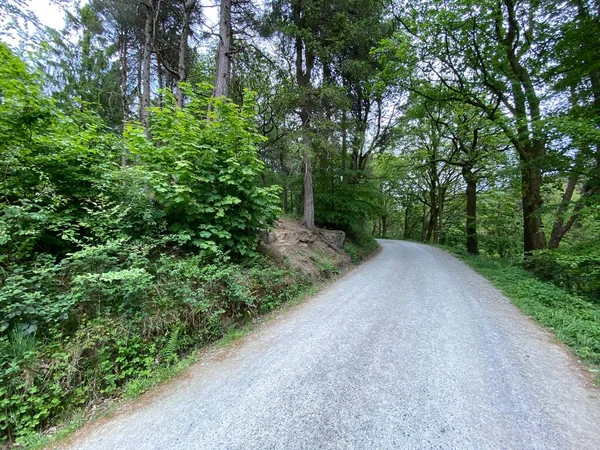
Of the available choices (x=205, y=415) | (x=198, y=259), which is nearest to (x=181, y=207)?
(x=198, y=259)

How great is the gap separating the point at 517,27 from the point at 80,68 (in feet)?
57.2

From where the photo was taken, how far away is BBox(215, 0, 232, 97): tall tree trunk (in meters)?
6.32

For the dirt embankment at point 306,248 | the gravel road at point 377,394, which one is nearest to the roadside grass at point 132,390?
the gravel road at point 377,394

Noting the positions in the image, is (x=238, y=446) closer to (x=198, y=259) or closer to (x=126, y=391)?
(x=126, y=391)

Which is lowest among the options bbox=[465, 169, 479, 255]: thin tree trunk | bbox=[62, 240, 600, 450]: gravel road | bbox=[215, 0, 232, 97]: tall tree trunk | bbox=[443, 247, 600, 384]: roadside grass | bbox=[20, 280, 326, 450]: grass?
bbox=[20, 280, 326, 450]: grass

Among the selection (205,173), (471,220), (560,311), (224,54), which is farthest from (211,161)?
(471,220)

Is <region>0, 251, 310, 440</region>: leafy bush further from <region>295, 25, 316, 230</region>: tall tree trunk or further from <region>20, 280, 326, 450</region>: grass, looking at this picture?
<region>295, 25, 316, 230</region>: tall tree trunk

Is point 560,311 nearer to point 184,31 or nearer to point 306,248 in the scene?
point 306,248

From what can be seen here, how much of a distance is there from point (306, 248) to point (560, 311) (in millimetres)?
5817

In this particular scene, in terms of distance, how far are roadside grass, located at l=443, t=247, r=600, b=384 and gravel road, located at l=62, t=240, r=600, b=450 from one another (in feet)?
0.66

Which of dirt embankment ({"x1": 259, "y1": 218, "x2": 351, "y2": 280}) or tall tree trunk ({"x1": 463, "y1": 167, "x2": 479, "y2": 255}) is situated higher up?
tall tree trunk ({"x1": 463, "y1": 167, "x2": 479, "y2": 255})

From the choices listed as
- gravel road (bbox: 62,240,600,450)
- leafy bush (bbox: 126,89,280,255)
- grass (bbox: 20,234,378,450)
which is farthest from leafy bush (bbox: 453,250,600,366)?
leafy bush (bbox: 126,89,280,255)

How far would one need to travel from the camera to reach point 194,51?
9.65 m

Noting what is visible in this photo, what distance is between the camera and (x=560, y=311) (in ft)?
13.4
